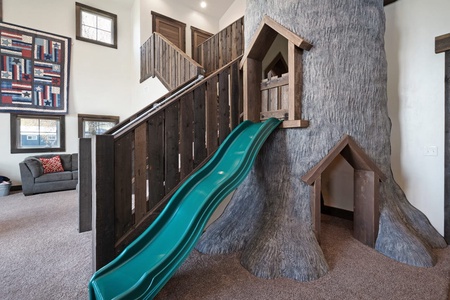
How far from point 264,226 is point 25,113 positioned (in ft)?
21.1

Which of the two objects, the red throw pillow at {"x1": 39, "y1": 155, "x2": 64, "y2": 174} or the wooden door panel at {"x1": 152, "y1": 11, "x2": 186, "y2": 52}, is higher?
the wooden door panel at {"x1": 152, "y1": 11, "x2": 186, "y2": 52}

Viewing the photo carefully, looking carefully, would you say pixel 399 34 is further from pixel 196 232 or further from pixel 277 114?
pixel 196 232

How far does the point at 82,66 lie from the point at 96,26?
4.14 feet

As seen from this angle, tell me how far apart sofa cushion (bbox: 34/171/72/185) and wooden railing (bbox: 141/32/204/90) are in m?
3.06

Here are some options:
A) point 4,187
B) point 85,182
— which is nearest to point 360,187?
point 85,182

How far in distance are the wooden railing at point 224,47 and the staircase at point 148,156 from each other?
2.26m

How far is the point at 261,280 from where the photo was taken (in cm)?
176

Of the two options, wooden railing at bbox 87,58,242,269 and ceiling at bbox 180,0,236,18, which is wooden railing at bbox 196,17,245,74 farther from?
wooden railing at bbox 87,58,242,269

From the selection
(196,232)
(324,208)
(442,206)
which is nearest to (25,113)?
(196,232)

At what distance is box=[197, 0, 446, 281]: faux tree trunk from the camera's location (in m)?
2.05

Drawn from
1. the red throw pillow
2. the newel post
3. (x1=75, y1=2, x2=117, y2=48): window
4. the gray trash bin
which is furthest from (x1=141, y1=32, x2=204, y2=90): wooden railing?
the gray trash bin

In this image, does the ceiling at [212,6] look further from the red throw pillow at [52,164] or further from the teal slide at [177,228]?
the teal slide at [177,228]

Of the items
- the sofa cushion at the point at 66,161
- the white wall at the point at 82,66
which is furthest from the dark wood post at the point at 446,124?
the sofa cushion at the point at 66,161

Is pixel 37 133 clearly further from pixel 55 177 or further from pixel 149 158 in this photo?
pixel 149 158
